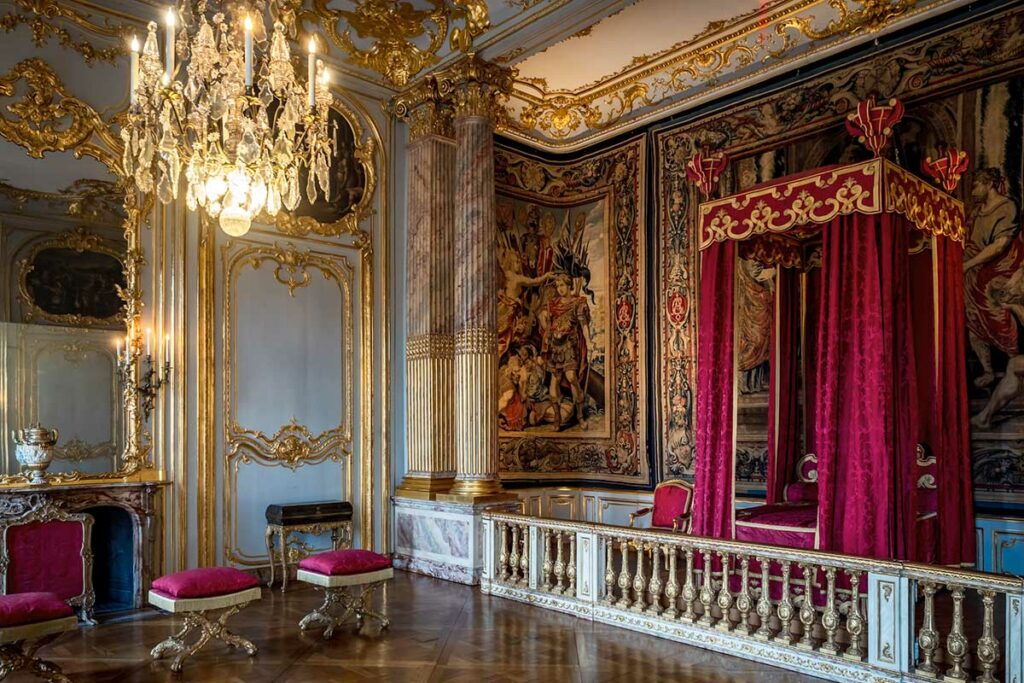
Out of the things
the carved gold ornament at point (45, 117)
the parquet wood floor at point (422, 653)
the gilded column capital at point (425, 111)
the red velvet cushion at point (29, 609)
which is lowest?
the parquet wood floor at point (422, 653)

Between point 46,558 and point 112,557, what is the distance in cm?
67

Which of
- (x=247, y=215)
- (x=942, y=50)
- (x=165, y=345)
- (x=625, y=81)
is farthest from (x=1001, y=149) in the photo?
(x=165, y=345)

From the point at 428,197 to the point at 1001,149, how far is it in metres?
4.87

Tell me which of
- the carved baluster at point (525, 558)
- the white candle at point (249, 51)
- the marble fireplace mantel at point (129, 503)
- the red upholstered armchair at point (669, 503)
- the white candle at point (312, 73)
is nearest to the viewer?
the white candle at point (249, 51)

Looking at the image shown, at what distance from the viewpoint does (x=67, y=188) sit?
247 inches

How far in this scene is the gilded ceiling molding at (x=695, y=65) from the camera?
23.5 feet

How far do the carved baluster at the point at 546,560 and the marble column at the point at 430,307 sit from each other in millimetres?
1568

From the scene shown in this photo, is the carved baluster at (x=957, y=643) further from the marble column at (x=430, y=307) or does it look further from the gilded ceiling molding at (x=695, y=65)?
the gilded ceiling molding at (x=695, y=65)

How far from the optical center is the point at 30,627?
4.18m

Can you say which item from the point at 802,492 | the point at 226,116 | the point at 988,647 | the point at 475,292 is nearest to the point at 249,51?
the point at 226,116

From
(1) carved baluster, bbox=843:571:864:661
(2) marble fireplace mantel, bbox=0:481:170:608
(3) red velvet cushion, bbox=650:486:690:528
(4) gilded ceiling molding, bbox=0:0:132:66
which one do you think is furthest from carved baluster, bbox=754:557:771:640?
(4) gilded ceiling molding, bbox=0:0:132:66

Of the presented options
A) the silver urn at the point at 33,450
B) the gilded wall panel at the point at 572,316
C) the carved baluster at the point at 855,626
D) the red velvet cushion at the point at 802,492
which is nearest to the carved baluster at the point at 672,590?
the carved baluster at the point at 855,626

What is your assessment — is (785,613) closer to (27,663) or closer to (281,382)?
(27,663)

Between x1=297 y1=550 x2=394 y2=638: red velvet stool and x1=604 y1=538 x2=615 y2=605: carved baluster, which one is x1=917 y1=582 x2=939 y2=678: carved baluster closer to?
x1=604 y1=538 x2=615 y2=605: carved baluster
